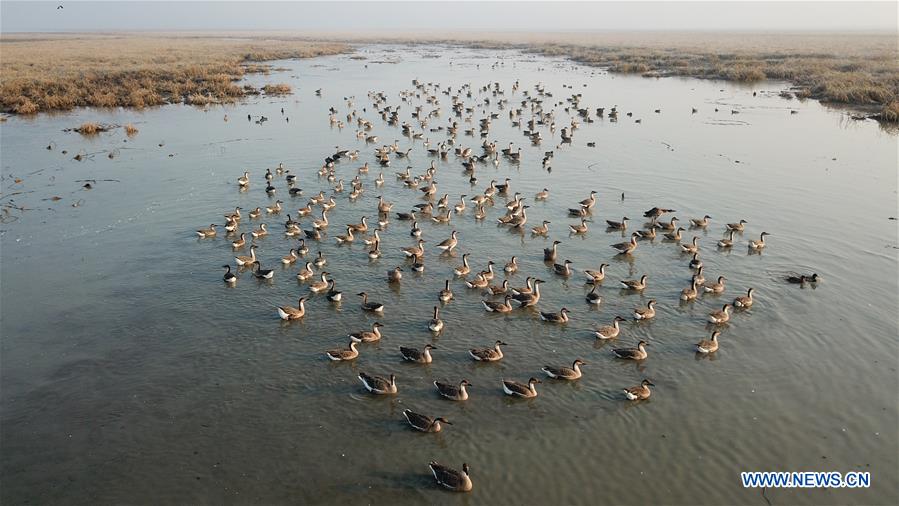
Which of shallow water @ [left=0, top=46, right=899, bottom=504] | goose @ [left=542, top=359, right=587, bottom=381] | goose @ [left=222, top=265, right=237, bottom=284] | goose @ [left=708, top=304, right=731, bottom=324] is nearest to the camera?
shallow water @ [left=0, top=46, right=899, bottom=504]

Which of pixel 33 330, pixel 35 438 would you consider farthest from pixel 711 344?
pixel 33 330

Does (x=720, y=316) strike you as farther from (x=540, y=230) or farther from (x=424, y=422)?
(x=424, y=422)

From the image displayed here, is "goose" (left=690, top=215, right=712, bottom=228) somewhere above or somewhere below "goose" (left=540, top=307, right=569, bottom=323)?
above

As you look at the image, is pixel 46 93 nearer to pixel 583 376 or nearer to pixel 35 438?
pixel 35 438

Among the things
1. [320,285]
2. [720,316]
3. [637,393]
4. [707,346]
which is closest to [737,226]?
[720,316]

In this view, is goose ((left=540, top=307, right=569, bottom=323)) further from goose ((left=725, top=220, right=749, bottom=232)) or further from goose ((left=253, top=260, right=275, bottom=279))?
goose ((left=725, top=220, right=749, bottom=232))

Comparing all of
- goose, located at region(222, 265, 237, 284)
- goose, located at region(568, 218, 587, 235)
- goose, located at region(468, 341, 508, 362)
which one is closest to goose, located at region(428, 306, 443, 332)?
goose, located at region(468, 341, 508, 362)
